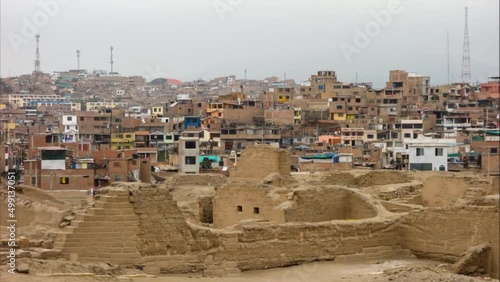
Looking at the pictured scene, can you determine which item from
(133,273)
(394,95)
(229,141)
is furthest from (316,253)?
(394,95)

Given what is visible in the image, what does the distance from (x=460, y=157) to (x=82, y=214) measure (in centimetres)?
3032

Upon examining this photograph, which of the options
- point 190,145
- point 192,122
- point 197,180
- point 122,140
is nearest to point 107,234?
point 197,180

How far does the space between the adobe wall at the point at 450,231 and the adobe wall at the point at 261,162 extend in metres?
5.09

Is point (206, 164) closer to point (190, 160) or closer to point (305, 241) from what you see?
point (190, 160)

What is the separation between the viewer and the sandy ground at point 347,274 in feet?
48.2

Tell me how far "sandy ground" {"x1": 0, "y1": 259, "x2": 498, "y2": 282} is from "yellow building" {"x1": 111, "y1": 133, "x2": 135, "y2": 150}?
36.0 metres

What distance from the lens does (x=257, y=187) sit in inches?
761

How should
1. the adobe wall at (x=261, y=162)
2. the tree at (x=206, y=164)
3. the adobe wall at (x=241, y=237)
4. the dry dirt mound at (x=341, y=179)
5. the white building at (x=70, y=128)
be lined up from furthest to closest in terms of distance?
1. the white building at (x=70, y=128)
2. the tree at (x=206, y=164)
3. the dry dirt mound at (x=341, y=179)
4. the adobe wall at (x=261, y=162)
5. the adobe wall at (x=241, y=237)

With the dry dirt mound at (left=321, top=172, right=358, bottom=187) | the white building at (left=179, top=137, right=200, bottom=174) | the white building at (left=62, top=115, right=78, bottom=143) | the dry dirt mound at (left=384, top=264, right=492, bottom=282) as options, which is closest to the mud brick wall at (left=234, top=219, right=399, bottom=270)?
the dry dirt mound at (left=384, top=264, right=492, bottom=282)

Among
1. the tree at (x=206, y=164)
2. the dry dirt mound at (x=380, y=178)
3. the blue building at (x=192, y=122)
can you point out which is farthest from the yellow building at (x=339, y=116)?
the dry dirt mound at (x=380, y=178)

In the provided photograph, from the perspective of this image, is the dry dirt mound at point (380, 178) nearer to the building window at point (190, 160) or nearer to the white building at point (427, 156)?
the white building at point (427, 156)

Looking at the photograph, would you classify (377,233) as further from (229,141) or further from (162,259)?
(229,141)

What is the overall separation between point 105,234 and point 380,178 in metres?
12.1

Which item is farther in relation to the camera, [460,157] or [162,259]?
[460,157]
